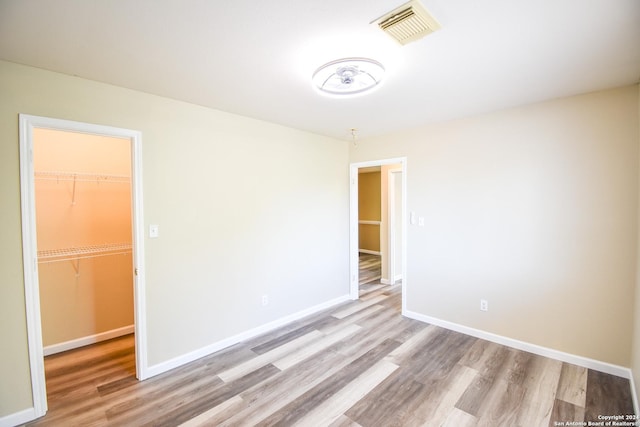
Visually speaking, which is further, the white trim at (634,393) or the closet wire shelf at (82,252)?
the closet wire shelf at (82,252)

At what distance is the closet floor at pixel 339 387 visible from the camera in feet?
6.37

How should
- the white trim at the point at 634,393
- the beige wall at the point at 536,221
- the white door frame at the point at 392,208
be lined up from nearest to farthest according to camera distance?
the white trim at the point at 634,393 < the beige wall at the point at 536,221 < the white door frame at the point at 392,208

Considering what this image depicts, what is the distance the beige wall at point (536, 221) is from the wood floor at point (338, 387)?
0.37m

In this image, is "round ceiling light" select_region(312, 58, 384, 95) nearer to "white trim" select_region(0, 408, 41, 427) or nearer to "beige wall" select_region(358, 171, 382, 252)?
"white trim" select_region(0, 408, 41, 427)

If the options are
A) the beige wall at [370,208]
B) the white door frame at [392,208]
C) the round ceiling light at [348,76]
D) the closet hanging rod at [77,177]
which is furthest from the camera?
the beige wall at [370,208]

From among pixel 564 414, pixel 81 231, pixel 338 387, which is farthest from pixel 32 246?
pixel 564 414

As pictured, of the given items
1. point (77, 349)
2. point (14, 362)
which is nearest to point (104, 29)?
point (14, 362)

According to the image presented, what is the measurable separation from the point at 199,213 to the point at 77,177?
1520mm

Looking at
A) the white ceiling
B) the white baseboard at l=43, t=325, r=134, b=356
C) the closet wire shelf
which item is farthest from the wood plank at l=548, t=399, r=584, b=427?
the closet wire shelf

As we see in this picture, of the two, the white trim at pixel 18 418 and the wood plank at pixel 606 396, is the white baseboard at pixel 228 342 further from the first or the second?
the wood plank at pixel 606 396

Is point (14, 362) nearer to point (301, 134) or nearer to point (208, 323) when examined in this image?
point (208, 323)

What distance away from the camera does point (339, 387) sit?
2.26m

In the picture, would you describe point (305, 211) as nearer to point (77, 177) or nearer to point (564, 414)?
point (77, 177)

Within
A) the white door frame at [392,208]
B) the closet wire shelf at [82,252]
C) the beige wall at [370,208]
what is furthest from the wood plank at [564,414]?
the beige wall at [370,208]
